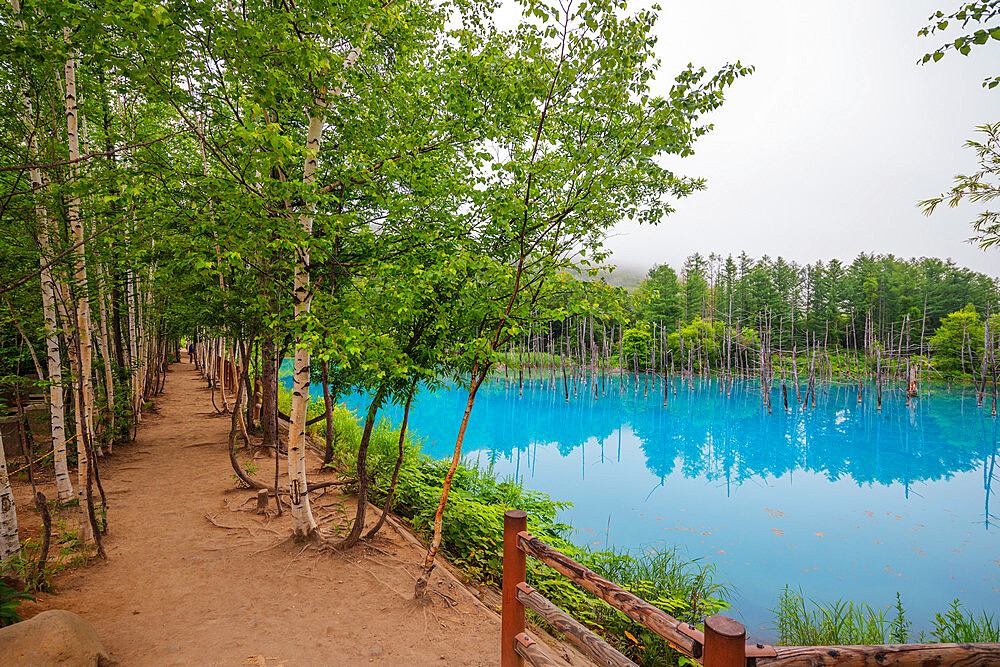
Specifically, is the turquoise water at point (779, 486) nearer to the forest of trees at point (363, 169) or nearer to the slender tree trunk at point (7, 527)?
the forest of trees at point (363, 169)

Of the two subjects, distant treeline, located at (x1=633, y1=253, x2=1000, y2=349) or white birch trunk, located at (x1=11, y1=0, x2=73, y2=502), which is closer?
white birch trunk, located at (x1=11, y1=0, x2=73, y2=502)

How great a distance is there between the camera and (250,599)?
15.2 ft

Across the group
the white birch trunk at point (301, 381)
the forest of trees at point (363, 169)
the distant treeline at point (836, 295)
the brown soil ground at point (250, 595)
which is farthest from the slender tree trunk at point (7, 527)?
the distant treeline at point (836, 295)

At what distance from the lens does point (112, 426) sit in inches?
356

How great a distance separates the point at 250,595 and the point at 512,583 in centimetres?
313

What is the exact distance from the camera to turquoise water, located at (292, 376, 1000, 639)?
8.57 m

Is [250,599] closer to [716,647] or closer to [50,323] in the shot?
[50,323]

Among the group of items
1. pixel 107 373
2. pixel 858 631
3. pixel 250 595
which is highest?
pixel 107 373

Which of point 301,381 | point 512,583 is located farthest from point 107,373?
point 512,583

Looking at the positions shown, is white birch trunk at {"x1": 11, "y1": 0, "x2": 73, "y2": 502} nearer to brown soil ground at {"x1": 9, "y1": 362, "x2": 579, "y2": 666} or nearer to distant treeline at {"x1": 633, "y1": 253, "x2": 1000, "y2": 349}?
brown soil ground at {"x1": 9, "y1": 362, "x2": 579, "y2": 666}

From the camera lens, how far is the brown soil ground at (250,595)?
393 centimetres

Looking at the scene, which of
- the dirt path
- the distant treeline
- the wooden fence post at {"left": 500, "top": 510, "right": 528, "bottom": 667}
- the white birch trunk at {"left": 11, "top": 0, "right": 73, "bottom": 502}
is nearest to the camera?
the wooden fence post at {"left": 500, "top": 510, "right": 528, "bottom": 667}

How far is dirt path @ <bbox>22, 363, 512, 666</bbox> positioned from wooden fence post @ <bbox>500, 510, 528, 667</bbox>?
0.71 metres

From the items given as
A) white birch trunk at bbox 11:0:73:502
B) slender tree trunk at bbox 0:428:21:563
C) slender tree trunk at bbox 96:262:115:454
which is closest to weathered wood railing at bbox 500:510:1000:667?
slender tree trunk at bbox 0:428:21:563
